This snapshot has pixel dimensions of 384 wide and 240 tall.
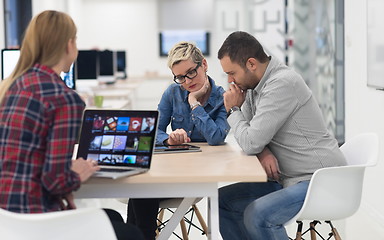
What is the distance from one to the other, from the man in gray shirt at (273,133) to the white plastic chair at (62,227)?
865 millimetres

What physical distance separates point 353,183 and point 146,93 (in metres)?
12.7

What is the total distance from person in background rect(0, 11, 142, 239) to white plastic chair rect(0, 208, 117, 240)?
81 mm

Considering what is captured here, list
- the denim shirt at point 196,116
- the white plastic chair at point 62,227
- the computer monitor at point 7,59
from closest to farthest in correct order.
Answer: the white plastic chair at point 62,227, the denim shirt at point 196,116, the computer monitor at point 7,59

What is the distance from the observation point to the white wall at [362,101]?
4.47m

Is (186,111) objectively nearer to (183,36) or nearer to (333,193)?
(333,193)

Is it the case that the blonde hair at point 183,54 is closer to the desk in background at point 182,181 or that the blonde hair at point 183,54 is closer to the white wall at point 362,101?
the desk in background at point 182,181

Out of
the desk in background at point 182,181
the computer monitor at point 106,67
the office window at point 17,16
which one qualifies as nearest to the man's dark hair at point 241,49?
the desk in background at point 182,181

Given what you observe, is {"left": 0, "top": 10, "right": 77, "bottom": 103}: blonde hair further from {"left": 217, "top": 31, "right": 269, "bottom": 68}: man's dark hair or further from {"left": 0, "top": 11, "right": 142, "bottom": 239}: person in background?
{"left": 217, "top": 31, "right": 269, "bottom": 68}: man's dark hair

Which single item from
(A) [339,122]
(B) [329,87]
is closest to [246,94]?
(A) [339,122]

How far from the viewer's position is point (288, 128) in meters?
2.87

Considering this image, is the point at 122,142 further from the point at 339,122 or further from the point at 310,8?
the point at 310,8

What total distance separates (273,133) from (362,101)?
2305 millimetres

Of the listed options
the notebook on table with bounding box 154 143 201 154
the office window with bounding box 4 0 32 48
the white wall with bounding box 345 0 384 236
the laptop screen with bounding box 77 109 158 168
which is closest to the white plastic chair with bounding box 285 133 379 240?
the notebook on table with bounding box 154 143 201 154

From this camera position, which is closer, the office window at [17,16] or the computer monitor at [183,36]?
the office window at [17,16]
